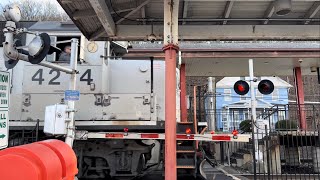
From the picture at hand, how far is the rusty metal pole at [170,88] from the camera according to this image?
4.96m

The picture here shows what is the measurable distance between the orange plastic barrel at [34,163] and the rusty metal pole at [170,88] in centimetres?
165

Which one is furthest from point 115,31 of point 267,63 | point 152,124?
point 267,63

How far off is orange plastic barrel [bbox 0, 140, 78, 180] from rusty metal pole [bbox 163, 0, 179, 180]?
1.65 metres

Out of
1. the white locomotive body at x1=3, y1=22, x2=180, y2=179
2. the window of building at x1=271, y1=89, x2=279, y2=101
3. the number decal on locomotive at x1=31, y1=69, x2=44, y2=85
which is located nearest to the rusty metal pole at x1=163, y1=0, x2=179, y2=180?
the white locomotive body at x1=3, y1=22, x2=180, y2=179

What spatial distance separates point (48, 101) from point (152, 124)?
2.56 metres

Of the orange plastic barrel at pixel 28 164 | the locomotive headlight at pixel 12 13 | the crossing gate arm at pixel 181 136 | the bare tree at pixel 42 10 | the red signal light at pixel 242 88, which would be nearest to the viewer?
the orange plastic barrel at pixel 28 164

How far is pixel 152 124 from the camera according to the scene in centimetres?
791

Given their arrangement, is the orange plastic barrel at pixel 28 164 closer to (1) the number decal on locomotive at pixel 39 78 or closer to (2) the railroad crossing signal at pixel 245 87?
(1) the number decal on locomotive at pixel 39 78

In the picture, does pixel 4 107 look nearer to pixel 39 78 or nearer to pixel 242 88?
pixel 39 78

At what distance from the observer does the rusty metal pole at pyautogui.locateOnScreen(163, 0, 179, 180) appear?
4.96m

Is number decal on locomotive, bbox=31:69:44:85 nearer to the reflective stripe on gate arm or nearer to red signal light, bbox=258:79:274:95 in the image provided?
the reflective stripe on gate arm

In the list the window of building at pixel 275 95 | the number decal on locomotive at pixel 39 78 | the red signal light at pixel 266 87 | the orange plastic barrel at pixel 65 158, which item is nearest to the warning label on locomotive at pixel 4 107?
the orange plastic barrel at pixel 65 158

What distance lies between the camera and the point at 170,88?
16.7 feet

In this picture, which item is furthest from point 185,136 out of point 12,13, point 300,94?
point 300,94
